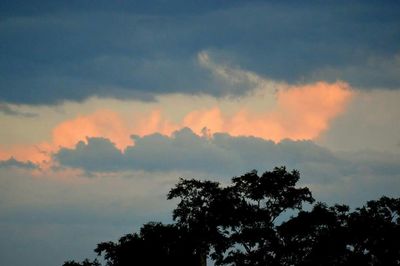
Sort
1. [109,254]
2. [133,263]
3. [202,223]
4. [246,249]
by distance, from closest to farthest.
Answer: [246,249] → [202,223] → [133,263] → [109,254]

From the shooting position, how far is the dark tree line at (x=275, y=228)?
2274 inches

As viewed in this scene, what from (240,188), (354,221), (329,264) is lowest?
(329,264)

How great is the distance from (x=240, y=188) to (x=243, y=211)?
3403mm

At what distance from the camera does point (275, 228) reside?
198 ft

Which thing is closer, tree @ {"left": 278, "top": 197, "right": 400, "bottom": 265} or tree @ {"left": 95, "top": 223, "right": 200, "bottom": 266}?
tree @ {"left": 278, "top": 197, "right": 400, "bottom": 265}

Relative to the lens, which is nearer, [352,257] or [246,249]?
[352,257]

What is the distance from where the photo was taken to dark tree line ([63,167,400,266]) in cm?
5775

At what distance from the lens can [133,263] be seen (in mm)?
73000

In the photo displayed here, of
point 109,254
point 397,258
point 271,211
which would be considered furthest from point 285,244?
point 109,254

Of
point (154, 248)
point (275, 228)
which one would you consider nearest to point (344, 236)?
point (275, 228)

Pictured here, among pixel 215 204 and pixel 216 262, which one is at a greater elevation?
pixel 215 204

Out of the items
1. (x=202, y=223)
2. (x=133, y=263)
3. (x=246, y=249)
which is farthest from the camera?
(x=133, y=263)

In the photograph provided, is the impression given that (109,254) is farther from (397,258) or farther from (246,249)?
(397,258)

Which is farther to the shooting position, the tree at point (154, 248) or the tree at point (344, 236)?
the tree at point (154, 248)
